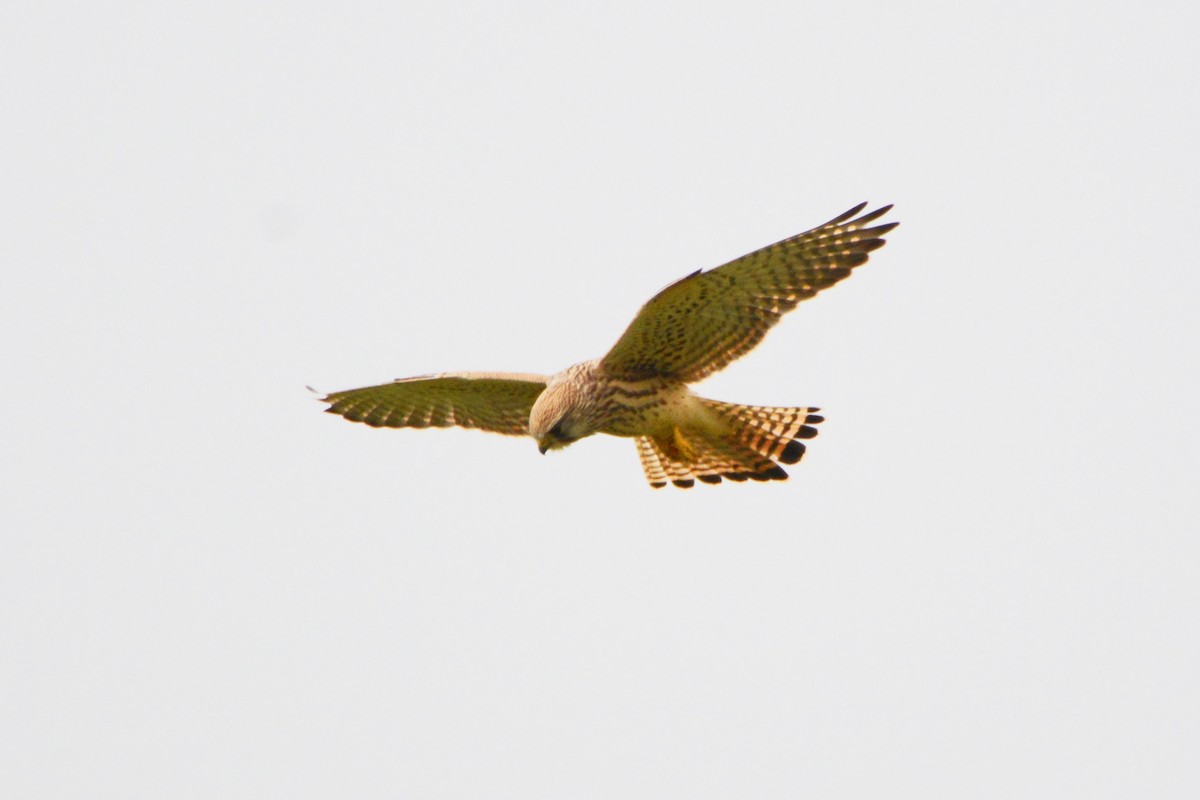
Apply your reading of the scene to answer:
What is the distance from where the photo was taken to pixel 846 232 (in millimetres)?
9188

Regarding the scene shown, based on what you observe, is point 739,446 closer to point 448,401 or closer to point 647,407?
point 647,407

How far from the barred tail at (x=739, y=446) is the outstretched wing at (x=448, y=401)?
86cm

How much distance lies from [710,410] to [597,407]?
80cm

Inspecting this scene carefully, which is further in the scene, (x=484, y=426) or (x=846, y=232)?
(x=484, y=426)

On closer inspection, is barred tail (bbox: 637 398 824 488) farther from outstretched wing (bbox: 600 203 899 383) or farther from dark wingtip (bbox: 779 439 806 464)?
outstretched wing (bbox: 600 203 899 383)

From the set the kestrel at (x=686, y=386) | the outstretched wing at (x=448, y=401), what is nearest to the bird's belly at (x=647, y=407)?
the kestrel at (x=686, y=386)

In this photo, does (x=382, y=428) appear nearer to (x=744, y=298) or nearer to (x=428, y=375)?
(x=428, y=375)

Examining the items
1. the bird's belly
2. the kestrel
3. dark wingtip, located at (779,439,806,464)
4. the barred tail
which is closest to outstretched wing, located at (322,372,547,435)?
the kestrel

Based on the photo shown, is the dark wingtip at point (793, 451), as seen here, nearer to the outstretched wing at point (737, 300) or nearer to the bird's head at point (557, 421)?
the outstretched wing at point (737, 300)

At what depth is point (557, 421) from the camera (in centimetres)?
922

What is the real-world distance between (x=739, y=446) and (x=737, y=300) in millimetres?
1095

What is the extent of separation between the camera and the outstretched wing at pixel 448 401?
33.7 feet

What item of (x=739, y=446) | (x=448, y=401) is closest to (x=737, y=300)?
(x=739, y=446)

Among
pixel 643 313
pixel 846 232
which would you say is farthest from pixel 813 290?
pixel 643 313
